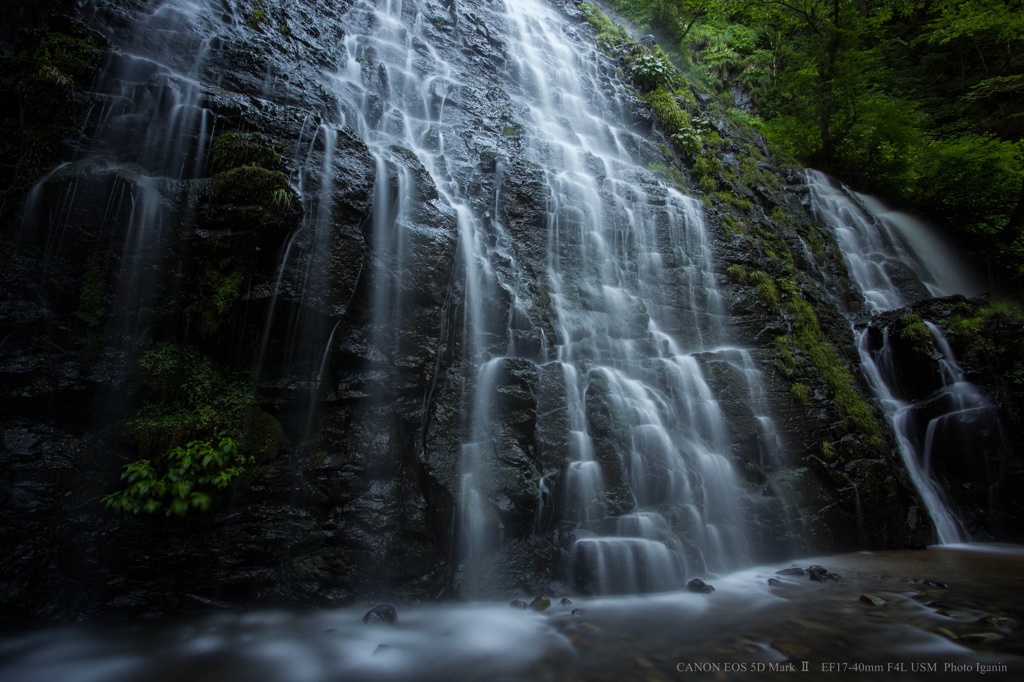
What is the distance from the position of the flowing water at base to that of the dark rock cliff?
1.48 ft

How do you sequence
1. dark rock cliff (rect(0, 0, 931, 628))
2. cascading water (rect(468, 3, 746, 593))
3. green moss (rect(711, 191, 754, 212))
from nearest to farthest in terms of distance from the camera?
A: dark rock cliff (rect(0, 0, 931, 628))
cascading water (rect(468, 3, 746, 593))
green moss (rect(711, 191, 754, 212))

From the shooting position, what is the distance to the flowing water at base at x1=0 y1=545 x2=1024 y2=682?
3.21 m

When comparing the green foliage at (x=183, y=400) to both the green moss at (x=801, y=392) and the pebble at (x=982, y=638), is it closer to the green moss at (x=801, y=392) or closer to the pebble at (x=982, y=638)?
the pebble at (x=982, y=638)

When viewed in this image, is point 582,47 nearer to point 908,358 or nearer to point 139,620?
point 908,358

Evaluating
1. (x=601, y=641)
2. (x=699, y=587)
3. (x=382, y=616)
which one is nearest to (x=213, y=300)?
(x=382, y=616)

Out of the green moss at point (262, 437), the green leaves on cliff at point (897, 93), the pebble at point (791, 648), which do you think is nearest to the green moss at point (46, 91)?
the green moss at point (262, 437)

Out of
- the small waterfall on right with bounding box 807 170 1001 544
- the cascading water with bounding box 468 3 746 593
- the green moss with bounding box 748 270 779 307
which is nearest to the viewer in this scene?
the cascading water with bounding box 468 3 746 593

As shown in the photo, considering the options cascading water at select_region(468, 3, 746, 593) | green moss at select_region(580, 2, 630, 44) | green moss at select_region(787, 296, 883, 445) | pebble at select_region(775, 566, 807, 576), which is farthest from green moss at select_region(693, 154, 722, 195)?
pebble at select_region(775, 566, 807, 576)

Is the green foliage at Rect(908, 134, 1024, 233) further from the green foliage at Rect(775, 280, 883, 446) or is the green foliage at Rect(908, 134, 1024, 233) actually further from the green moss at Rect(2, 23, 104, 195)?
the green moss at Rect(2, 23, 104, 195)

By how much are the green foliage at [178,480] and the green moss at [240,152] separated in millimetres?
3214

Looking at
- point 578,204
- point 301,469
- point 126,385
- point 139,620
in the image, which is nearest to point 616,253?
point 578,204

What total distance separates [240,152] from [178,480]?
3.74m

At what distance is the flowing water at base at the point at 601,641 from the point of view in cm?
321

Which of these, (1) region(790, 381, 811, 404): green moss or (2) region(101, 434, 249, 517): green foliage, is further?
(1) region(790, 381, 811, 404): green moss
